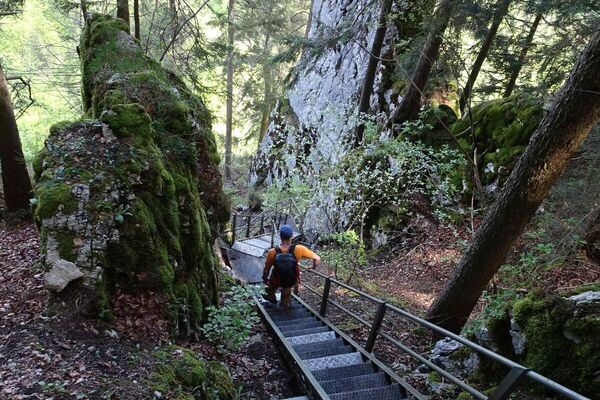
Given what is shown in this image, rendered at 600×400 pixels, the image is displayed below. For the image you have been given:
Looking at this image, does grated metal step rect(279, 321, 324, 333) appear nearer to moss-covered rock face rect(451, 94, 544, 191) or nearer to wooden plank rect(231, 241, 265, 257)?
moss-covered rock face rect(451, 94, 544, 191)

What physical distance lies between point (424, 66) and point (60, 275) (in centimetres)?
1178

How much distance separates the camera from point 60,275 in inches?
146

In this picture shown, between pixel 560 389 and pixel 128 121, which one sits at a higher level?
pixel 128 121

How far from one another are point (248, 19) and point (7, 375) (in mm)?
21490

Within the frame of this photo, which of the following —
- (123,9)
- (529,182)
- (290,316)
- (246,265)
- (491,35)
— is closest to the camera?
(529,182)

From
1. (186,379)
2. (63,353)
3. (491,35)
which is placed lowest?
(186,379)

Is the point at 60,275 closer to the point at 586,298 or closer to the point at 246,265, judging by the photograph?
the point at 586,298

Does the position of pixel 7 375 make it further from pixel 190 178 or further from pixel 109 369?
pixel 190 178

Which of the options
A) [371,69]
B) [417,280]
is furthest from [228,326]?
[371,69]

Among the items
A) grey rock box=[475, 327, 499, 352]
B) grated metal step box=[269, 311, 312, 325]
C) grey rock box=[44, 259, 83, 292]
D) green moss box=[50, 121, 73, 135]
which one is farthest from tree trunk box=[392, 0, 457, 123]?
grey rock box=[44, 259, 83, 292]

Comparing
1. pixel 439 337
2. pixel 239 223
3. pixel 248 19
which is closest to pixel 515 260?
pixel 439 337

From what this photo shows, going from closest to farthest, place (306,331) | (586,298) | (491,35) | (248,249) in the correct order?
1. (586,298)
2. (306,331)
3. (491,35)
4. (248,249)

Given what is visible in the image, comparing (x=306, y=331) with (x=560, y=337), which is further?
(x=306, y=331)

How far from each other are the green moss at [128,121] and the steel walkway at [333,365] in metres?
3.63
